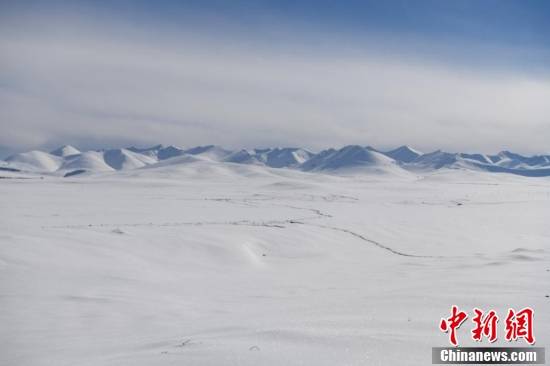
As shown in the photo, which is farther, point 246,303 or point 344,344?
point 246,303

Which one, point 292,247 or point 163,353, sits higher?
point 163,353

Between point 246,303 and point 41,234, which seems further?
point 41,234

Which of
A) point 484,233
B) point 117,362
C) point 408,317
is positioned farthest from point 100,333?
point 484,233

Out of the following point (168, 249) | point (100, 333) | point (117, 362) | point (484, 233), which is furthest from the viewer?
point (484, 233)

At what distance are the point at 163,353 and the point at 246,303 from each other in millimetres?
4608

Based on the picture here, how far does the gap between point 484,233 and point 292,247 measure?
14082mm

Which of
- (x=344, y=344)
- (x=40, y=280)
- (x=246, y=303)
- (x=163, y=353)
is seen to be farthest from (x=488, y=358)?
(x=40, y=280)

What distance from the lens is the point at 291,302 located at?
10398 millimetres

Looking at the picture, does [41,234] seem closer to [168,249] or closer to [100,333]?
[168,249]

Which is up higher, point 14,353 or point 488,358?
point 488,358

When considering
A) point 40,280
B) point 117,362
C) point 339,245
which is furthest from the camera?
point 339,245

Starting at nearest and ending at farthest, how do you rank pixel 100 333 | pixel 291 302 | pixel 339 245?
pixel 100 333, pixel 291 302, pixel 339 245

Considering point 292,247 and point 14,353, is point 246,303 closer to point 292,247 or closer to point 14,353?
point 14,353

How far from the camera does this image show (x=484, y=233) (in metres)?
28.5
